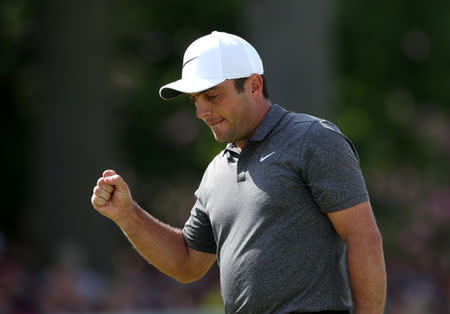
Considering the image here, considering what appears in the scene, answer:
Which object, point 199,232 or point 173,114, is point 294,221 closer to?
point 199,232

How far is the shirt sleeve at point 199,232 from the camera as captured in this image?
4055 millimetres

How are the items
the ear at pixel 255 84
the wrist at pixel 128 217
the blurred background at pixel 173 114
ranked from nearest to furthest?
the ear at pixel 255 84 < the wrist at pixel 128 217 < the blurred background at pixel 173 114

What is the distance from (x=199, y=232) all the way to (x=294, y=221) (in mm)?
692

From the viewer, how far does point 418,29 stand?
56.1 ft

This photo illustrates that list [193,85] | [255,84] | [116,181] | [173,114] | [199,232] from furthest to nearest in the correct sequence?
[173,114] → [199,232] → [116,181] → [255,84] → [193,85]

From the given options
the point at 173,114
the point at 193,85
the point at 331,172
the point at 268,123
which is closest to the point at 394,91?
the point at 173,114

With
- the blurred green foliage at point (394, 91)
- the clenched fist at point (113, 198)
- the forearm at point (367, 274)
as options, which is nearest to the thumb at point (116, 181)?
the clenched fist at point (113, 198)

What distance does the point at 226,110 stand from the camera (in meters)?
3.66

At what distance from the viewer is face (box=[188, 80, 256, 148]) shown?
3.66 meters

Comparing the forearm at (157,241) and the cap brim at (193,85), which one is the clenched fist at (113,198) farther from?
the cap brim at (193,85)

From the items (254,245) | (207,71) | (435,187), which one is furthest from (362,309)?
(435,187)

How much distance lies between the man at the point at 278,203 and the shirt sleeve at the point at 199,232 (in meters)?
0.23

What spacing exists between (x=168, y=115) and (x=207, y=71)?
43.0 ft

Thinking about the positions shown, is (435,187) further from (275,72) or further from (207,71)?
(207,71)
